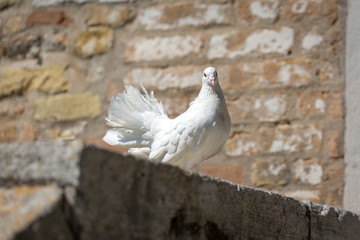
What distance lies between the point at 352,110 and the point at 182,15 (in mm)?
1014

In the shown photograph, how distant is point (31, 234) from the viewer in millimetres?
1009

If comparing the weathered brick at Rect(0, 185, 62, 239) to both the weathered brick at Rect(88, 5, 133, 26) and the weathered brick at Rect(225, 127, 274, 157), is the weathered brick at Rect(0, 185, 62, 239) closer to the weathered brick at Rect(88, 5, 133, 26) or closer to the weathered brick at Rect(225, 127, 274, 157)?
the weathered brick at Rect(225, 127, 274, 157)

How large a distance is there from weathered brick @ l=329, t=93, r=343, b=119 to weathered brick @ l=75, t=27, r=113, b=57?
4.03 feet

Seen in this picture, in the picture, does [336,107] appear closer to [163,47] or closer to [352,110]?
[352,110]

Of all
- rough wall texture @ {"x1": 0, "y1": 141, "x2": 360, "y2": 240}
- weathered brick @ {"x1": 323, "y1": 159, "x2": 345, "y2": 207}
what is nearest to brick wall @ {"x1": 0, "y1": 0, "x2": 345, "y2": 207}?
weathered brick @ {"x1": 323, "y1": 159, "x2": 345, "y2": 207}

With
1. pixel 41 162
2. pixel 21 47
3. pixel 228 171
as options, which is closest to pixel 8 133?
pixel 21 47

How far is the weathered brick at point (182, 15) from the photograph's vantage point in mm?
3281

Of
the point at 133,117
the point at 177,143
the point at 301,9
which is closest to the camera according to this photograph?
the point at 177,143

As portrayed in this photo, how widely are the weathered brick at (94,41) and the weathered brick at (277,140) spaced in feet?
2.93

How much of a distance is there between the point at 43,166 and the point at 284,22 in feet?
7.34

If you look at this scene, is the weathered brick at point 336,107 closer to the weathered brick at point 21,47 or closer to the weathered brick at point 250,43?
the weathered brick at point 250,43

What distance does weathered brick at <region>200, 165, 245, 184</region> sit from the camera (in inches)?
121

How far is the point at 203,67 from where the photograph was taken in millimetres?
3246

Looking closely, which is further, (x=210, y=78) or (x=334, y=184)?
(x=334, y=184)
